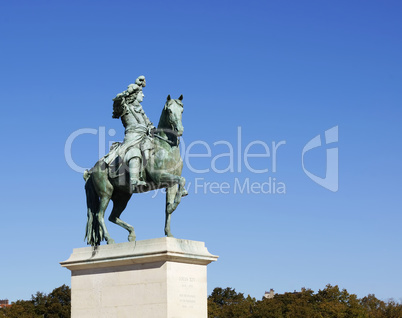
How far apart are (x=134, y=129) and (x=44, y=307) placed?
62.3 m

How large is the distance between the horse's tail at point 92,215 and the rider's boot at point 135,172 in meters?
1.99

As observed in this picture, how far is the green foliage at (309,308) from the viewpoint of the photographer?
76875mm

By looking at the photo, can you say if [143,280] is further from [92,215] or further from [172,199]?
[92,215]

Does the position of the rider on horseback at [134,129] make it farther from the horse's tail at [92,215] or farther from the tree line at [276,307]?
the tree line at [276,307]

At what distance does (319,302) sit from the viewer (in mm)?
85562

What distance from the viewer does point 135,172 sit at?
22.2m

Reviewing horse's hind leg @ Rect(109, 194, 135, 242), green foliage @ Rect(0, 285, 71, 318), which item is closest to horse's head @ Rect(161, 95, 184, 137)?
horse's hind leg @ Rect(109, 194, 135, 242)

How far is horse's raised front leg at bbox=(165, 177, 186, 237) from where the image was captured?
21.7 m

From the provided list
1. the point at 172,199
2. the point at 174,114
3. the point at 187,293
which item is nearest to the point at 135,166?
the point at 172,199

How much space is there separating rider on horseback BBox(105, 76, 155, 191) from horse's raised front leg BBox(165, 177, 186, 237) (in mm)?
851

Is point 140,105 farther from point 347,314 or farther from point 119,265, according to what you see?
point 347,314

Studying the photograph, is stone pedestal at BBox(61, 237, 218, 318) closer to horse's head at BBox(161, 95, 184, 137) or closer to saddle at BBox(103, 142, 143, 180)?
Answer: saddle at BBox(103, 142, 143, 180)

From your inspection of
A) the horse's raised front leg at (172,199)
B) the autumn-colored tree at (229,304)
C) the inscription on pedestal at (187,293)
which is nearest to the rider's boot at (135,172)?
the horse's raised front leg at (172,199)

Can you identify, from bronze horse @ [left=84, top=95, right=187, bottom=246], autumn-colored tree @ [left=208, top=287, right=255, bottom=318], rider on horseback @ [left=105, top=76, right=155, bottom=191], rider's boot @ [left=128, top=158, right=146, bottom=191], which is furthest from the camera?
autumn-colored tree @ [left=208, top=287, right=255, bottom=318]
